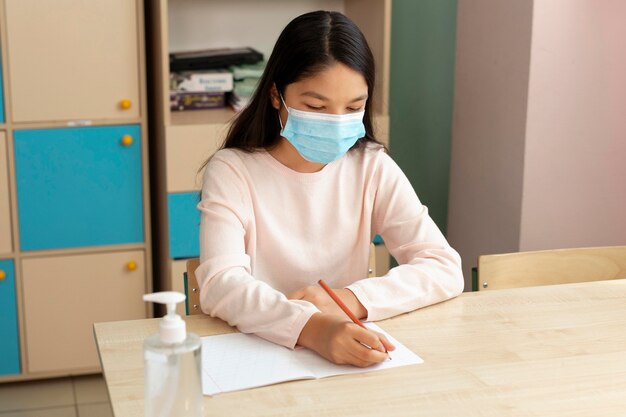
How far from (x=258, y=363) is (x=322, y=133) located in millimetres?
523

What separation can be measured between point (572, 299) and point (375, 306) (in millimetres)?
→ 411

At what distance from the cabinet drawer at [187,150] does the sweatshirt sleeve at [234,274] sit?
105 cm

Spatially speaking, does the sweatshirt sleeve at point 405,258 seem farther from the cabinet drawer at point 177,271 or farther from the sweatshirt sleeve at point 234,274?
the cabinet drawer at point 177,271

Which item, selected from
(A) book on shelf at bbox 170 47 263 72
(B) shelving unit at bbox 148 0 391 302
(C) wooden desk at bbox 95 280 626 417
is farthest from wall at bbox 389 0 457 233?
(C) wooden desk at bbox 95 280 626 417

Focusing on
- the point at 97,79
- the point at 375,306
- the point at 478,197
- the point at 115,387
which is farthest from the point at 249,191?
the point at 478,197

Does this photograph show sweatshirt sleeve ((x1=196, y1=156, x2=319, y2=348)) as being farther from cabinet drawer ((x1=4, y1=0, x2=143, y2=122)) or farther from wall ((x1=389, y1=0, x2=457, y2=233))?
wall ((x1=389, y1=0, x2=457, y2=233))

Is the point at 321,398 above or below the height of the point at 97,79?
below

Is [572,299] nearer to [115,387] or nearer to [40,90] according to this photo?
[115,387]

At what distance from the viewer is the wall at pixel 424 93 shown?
3477 millimetres

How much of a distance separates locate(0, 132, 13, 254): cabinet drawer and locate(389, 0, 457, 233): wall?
1.43m

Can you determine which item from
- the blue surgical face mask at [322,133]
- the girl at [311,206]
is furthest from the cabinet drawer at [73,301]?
the blue surgical face mask at [322,133]

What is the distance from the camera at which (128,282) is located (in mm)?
3117

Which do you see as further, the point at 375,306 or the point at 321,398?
the point at 375,306

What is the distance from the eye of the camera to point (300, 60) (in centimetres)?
183
